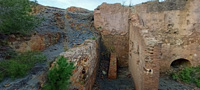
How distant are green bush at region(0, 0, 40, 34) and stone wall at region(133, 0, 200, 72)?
5790 mm

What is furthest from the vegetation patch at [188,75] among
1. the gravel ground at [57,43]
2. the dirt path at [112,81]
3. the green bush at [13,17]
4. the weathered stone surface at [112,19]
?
the green bush at [13,17]

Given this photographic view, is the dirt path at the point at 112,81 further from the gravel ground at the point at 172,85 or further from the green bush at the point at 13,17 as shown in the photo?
the green bush at the point at 13,17

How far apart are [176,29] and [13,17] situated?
8009 mm

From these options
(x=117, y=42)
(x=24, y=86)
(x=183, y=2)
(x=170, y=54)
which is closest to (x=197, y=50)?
(x=170, y=54)

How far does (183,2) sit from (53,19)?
760 centimetres

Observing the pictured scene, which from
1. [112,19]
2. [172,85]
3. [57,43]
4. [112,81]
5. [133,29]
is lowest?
[172,85]

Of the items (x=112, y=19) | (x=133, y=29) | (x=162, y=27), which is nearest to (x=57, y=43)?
(x=133, y=29)

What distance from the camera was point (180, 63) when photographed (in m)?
8.48

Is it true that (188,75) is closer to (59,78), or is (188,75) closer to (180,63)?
(180,63)

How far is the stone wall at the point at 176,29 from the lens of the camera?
7312mm

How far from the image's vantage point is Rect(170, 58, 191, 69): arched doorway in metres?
8.05

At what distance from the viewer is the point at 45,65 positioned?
3.47 m

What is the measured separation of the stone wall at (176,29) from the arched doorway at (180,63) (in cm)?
35

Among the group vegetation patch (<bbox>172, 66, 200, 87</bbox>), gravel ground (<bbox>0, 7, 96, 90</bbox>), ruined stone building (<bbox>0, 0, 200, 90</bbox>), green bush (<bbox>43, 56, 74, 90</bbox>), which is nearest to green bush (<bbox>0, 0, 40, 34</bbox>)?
gravel ground (<bbox>0, 7, 96, 90</bbox>)
